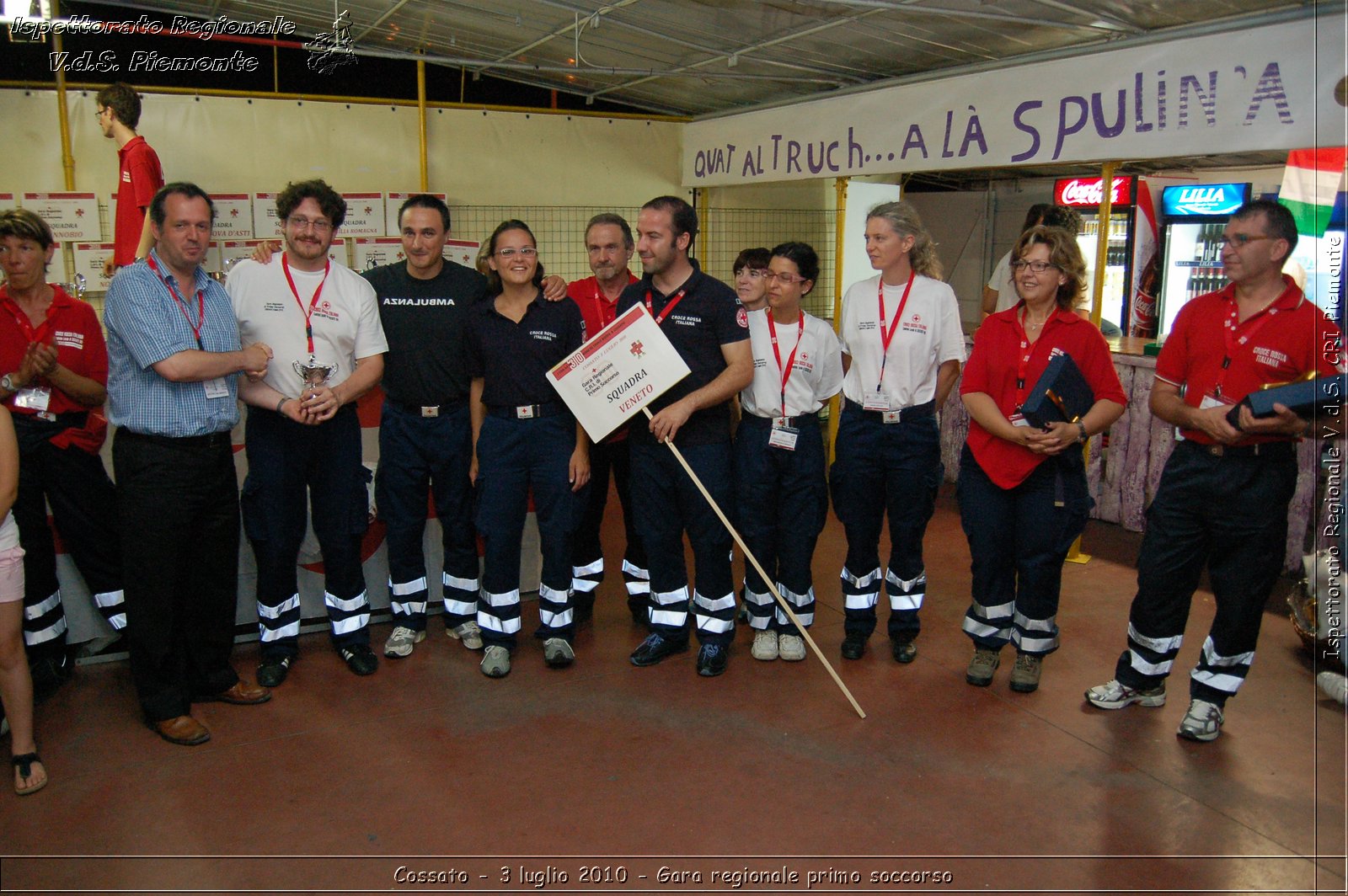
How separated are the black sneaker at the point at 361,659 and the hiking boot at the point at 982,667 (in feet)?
8.44

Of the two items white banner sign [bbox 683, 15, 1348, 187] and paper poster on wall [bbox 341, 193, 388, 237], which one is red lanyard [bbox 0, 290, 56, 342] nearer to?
paper poster on wall [bbox 341, 193, 388, 237]

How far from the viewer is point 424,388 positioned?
13.6ft

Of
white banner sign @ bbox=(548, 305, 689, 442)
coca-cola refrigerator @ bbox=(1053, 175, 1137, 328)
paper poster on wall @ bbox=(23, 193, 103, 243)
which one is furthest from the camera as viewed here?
coca-cola refrigerator @ bbox=(1053, 175, 1137, 328)

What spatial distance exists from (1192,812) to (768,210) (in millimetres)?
6581

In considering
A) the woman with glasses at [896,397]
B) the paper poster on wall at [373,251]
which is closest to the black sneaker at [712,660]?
the woman with glasses at [896,397]

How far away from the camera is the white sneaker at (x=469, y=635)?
4.42 meters

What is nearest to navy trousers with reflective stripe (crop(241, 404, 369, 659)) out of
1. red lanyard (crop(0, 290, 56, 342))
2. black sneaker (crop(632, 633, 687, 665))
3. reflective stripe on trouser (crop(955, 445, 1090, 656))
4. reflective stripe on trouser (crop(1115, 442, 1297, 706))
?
red lanyard (crop(0, 290, 56, 342))

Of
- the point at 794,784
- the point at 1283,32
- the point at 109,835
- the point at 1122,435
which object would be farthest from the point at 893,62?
the point at 109,835

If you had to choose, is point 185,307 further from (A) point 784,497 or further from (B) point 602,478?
(A) point 784,497

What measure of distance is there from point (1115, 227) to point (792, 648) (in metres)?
8.86

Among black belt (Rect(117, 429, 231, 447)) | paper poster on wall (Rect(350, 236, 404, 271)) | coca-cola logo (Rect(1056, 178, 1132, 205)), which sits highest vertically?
coca-cola logo (Rect(1056, 178, 1132, 205))

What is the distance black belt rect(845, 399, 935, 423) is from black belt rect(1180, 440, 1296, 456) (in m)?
1.08

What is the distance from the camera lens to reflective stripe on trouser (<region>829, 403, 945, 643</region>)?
4086 mm

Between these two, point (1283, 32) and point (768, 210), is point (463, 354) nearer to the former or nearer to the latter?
point (1283, 32)
